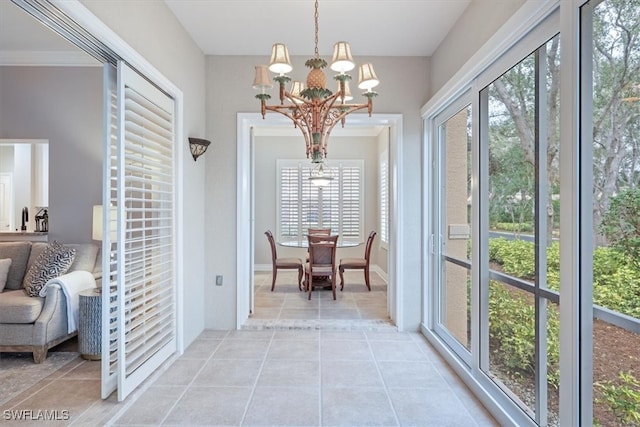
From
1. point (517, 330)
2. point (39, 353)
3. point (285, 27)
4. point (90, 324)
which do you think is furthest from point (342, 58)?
point (39, 353)

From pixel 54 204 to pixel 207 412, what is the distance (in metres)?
3.05

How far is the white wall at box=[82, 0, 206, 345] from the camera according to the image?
7.37 ft

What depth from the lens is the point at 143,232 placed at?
2.40 meters

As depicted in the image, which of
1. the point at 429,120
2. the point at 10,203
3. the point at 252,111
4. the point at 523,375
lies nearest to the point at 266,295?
the point at 252,111

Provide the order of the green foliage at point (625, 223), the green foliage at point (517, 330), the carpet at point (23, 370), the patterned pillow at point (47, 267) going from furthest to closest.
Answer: the patterned pillow at point (47, 267) → the carpet at point (23, 370) → the green foliage at point (517, 330) → the green foliage at point (625, 223)

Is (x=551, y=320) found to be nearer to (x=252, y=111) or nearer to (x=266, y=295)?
(x=252, y=111)

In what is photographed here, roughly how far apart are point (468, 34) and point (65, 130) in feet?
13.7

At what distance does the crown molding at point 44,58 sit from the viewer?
3559mm

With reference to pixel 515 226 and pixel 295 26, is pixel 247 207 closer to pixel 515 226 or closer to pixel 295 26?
pixel 295 26

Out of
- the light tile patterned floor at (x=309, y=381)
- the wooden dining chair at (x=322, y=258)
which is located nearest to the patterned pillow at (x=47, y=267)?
the light tile patterned floor at (x=309, y=381)

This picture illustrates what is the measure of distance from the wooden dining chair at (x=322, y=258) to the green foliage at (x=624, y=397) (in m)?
3.52

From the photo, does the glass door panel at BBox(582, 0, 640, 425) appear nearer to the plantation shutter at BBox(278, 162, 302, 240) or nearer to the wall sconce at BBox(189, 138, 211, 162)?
the wall sconce at BBox(189, 138, 211, 162)

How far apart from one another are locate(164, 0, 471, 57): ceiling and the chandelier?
1.86ft

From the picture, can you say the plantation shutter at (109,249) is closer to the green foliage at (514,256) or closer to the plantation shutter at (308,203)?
the green foliage at (514,256)
